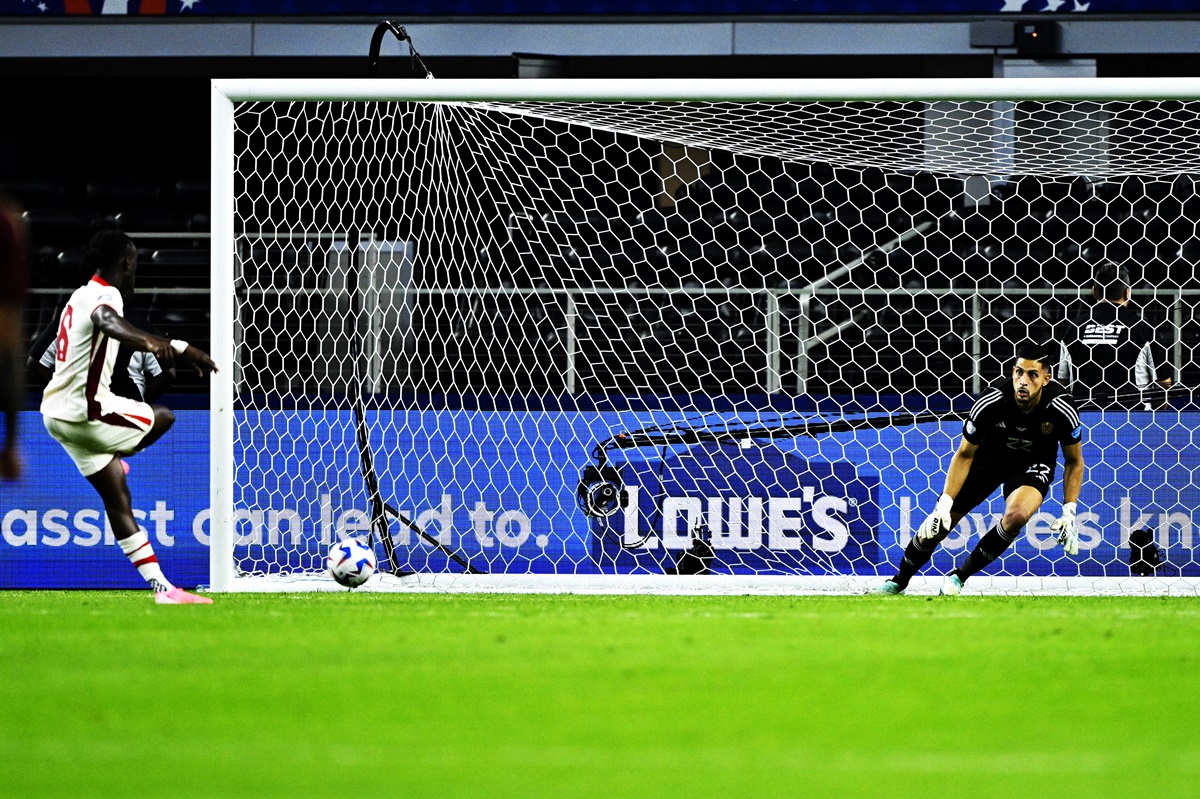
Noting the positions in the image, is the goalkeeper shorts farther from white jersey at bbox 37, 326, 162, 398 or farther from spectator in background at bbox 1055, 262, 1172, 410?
white jersey at bbox 37, 326, 162, 398

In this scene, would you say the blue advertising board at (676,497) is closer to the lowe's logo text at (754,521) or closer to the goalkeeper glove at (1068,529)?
the lowe's logo text at (754,521)

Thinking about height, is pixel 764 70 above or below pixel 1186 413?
above

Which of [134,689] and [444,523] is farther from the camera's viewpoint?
[444,523]

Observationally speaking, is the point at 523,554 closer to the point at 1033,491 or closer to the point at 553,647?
the point at 1033,491

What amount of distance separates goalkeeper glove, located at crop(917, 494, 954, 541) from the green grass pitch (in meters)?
1.54

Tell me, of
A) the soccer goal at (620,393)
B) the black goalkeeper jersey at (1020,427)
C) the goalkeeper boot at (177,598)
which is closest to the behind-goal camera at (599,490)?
the soccer goal at (620,393)

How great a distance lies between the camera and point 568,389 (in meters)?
9.02

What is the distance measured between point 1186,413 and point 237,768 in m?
7.06

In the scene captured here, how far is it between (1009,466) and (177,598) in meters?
4.28

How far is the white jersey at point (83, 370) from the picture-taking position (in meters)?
6.73

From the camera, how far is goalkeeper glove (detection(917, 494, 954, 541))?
779 centimetres

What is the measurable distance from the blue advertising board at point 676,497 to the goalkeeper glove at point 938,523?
94 cm

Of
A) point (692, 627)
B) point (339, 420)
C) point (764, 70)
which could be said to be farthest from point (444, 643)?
point (764, 70)

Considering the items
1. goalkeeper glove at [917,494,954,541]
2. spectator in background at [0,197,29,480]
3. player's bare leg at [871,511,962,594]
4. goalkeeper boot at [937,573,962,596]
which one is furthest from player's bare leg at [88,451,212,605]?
goalkeeper boot at [937,573,962,596]
